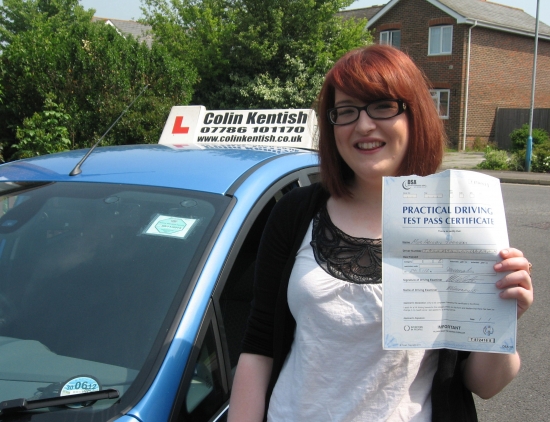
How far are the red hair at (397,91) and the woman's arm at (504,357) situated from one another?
39 cm

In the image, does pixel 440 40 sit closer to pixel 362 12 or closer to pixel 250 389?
pixel 362 12

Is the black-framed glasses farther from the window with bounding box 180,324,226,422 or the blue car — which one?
the window with bounding box 180,324,226,422

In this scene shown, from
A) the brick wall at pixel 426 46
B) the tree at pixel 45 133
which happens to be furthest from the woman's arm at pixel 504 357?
the brick wall at pixel 426 46

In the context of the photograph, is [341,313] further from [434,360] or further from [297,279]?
[434,360]

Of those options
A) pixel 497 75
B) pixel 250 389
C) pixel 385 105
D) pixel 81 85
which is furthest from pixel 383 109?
pixel 497 75

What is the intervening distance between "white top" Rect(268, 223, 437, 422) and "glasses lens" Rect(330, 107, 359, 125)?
1.36ft

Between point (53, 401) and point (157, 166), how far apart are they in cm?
114

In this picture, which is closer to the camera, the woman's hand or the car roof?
the woman's hand

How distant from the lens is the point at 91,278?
1.97 metres

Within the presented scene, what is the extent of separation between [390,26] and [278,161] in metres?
27.2

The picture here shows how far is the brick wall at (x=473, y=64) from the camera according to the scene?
86.3 feet

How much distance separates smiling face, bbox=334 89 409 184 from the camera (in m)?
1.53

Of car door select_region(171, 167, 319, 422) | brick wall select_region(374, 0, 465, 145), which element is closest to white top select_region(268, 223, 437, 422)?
car door select_region(171, 167, 319, 422)

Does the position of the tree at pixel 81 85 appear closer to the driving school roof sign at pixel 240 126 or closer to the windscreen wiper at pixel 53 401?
the driving school roof sign at pixel 240 126
